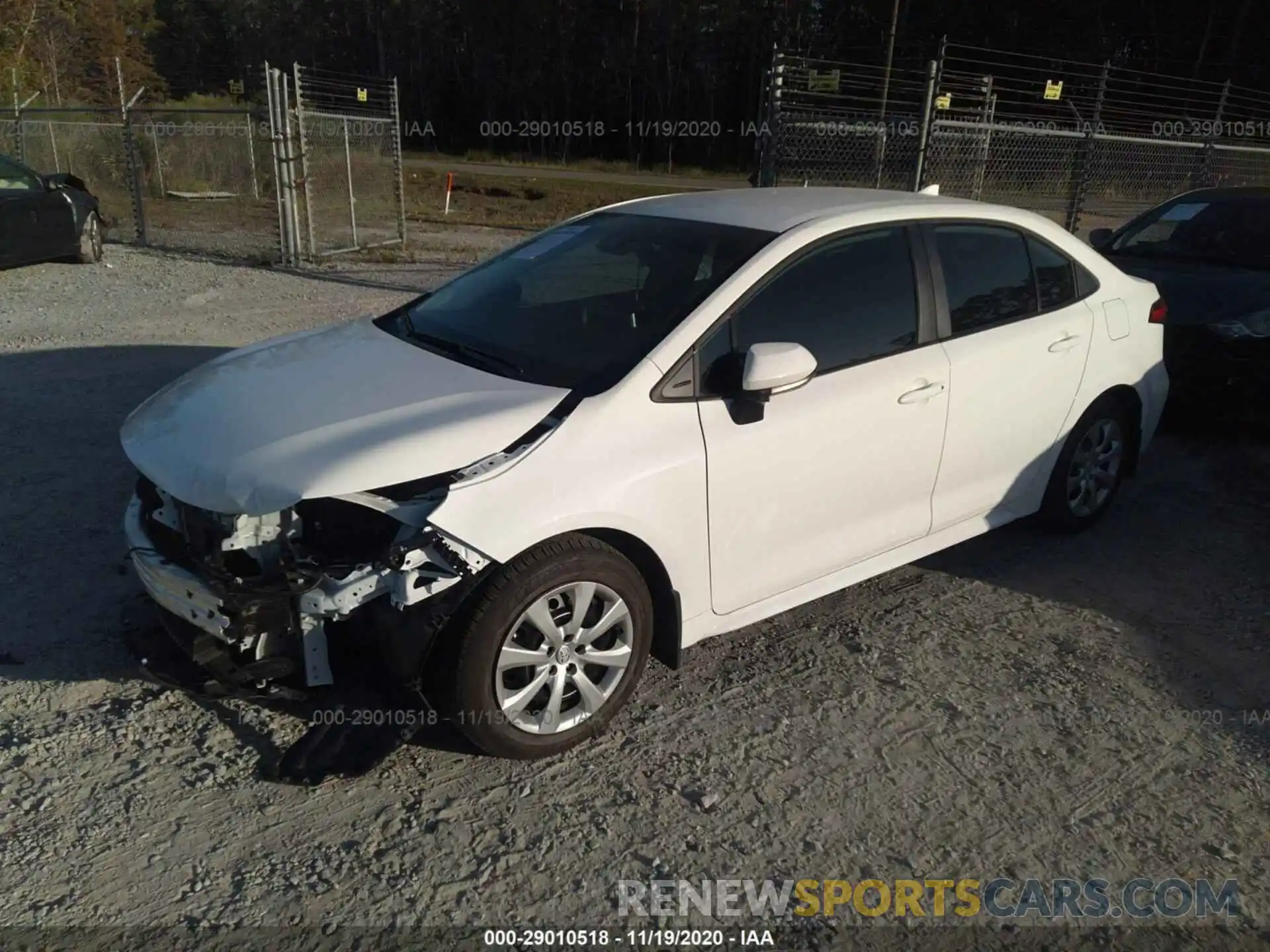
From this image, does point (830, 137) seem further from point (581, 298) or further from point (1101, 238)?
point (581, 298)

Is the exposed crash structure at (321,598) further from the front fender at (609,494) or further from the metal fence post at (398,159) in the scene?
the metal fence post at (398,159)

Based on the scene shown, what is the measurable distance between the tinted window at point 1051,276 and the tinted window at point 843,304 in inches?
35.4

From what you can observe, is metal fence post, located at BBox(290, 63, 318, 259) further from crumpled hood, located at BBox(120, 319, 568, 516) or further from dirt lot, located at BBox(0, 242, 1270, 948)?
crumpled hood, located at BBox(120, 319, 568, 516)

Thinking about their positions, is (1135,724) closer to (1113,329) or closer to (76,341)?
(1113,329)

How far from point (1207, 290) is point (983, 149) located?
4550 millimetres

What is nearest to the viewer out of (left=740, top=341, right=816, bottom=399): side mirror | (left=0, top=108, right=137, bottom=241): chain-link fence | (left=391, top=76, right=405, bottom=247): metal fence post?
(left=740, top=341, right=816, bottom=399): side mirror

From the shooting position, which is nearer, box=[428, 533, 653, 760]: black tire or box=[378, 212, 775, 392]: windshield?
box=[428, 533, 653, 760]: black tire

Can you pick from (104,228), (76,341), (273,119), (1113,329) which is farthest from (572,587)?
(104,228)

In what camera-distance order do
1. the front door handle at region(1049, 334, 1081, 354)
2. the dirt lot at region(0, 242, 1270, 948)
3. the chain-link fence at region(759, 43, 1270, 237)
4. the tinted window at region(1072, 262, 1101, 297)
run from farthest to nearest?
1. the chain-link fence at region(759, 43, 1270, 237)
2. the tinted window at region(1072, 262, 1101, 297)
3. the front door handle at region(1049, 334, 1081, 354)
4. the dirt lot at region(0, 242, 1270, 948)

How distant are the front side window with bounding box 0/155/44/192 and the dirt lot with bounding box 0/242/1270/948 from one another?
8480 mm

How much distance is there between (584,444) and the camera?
122 inches

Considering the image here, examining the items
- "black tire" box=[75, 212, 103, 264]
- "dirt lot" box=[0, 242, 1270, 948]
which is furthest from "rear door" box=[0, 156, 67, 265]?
"dirt lot" box=[0, 242, 1270, 948]

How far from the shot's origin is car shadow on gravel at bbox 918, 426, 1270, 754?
149 inches

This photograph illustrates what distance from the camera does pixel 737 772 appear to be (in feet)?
10.5
